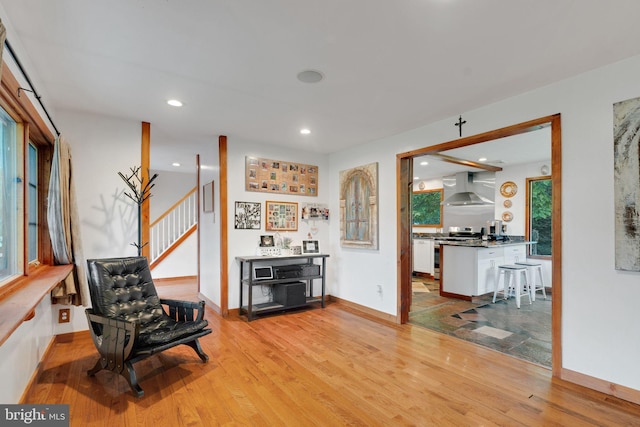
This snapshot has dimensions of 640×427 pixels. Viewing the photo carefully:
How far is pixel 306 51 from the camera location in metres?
2.19

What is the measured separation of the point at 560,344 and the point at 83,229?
4648 mm

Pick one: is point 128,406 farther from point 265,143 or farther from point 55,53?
point 265,143

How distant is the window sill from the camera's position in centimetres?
148

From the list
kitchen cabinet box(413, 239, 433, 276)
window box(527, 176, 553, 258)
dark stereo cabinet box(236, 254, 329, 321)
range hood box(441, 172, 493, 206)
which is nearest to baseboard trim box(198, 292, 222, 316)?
dark stereo cabinet box(236, 254, 329, 321)

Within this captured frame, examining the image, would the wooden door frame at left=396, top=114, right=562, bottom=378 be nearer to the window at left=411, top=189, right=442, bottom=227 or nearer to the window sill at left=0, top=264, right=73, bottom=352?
the window sill at left=0, top=264, right=73, bottom=352

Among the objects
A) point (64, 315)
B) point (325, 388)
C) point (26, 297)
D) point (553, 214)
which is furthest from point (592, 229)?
point (64, 315)

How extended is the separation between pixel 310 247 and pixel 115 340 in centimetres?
297

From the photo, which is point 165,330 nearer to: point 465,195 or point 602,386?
point 602,386

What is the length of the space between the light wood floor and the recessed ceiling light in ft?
8.01

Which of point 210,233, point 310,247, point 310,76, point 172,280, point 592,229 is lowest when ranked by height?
point 172,280

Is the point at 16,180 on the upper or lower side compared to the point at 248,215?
upper

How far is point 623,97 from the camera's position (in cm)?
229

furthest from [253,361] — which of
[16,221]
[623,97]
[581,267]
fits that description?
[623,97]

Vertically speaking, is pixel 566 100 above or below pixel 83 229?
above
